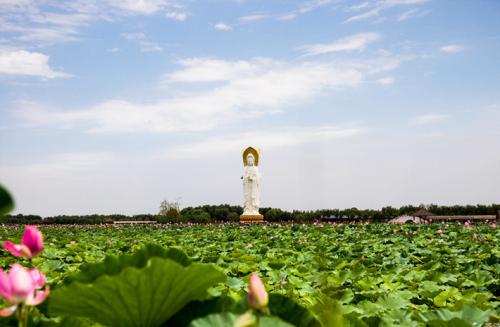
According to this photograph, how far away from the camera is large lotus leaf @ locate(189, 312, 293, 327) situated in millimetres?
976

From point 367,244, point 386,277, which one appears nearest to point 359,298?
point 386,277

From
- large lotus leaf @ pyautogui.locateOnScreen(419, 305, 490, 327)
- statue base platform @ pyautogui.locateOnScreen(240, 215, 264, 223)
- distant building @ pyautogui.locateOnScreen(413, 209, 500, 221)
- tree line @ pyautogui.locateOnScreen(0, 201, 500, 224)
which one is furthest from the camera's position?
tree line @ pyautogui.locateOnScreen(0, 201, 500, 224)


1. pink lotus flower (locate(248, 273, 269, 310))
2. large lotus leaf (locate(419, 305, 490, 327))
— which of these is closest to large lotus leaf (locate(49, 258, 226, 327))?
pink lotus flower (locate(248, 273, 269, 310))

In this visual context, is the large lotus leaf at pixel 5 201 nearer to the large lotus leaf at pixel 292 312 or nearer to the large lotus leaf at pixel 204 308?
the large lotus leaf at pixel 204 308

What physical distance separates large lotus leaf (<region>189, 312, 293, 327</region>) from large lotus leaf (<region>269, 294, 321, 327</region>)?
7.7 inches

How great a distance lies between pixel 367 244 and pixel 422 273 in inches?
164

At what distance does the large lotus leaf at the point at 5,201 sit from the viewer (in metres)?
1.03

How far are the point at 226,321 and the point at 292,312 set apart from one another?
0.23m

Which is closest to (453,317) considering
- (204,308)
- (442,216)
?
(204,308)

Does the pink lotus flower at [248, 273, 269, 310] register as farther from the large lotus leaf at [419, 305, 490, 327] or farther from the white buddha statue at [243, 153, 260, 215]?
the white buddha statue at [243, 153, 260, 215]

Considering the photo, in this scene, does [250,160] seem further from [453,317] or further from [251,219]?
[453,317]

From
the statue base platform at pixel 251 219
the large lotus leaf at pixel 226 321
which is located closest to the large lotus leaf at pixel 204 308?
the large lotus leaf at pixel 226 321

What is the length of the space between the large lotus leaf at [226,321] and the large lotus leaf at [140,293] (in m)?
0.17

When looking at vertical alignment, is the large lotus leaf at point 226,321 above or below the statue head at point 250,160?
below
